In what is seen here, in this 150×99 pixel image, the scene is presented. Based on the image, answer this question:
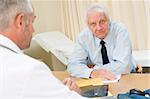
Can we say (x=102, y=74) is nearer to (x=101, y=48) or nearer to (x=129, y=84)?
(x=129, y=84)

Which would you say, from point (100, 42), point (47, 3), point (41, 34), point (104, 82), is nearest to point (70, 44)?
point (41, 34)

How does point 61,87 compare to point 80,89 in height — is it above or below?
above

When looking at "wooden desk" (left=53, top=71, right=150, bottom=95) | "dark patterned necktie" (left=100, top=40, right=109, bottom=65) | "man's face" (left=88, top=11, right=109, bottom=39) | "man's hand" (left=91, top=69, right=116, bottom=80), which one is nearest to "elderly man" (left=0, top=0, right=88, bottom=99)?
"wooden desk" (left=53, top=71, right=150, bottom=95)

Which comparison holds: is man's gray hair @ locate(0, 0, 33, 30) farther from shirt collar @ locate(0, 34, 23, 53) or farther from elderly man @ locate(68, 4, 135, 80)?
elderly man @ locate(68, 4, 135, 80)

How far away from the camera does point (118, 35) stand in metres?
2.60

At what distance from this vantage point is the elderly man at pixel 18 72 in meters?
0.96

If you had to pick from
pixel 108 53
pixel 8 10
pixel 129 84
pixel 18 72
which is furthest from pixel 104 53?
pixel 18 72

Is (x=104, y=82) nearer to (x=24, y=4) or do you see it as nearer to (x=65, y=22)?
(x=24, y=4)

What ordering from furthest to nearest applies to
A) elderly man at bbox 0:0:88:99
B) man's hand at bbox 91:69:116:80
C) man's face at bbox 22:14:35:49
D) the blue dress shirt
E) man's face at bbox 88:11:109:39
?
man's face at bbox 88:11:109:39 → the blue dress shirt → man's hand at bbox 91:69:116:80 → man's face at bbox 22:14:35:49 → elderly man at bbox 0:0:88:99

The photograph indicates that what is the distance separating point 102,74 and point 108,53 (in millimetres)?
468

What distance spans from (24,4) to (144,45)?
2.88m

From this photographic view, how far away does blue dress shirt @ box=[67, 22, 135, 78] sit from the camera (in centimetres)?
241

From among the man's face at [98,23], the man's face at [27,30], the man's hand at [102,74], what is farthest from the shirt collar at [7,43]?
the man's face at [98,23]

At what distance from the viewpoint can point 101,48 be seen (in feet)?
8.75
